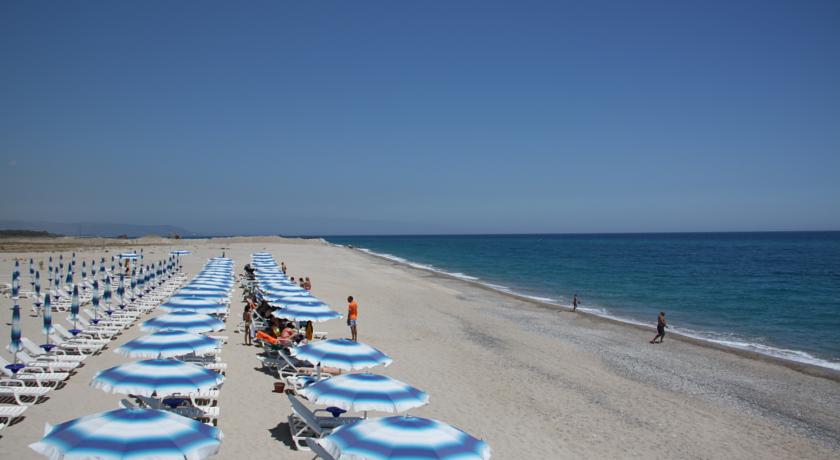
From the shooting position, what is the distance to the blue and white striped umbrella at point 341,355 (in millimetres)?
9148

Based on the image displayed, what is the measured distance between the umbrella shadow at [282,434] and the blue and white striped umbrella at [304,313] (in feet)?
16.2

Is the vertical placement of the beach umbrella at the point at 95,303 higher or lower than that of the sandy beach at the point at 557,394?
higher

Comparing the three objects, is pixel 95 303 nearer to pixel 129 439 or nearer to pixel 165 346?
pixel 165 346

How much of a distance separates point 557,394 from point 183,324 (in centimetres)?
820

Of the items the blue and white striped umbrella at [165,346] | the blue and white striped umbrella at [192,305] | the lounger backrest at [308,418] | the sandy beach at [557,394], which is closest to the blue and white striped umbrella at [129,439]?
the lounger backrest at [308,418]

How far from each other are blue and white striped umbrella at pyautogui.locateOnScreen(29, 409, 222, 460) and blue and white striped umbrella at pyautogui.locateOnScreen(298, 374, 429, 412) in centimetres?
174

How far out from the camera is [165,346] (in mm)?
9344

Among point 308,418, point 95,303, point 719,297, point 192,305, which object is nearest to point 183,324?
point 192,305

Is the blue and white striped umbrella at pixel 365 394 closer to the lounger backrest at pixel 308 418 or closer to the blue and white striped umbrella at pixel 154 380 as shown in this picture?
the lounger backrest at pixel 308 418

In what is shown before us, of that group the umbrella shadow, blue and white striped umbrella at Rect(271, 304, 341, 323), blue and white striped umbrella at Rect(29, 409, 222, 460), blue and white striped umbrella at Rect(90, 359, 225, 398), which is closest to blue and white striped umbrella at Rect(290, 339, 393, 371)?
the umbrella shadow

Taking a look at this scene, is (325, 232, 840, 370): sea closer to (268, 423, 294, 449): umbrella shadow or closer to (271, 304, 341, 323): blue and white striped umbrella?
(271, 304, 341, 323): blue and white striped umbrella

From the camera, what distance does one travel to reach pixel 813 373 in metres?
16.3

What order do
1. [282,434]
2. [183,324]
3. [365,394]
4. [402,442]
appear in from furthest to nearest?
[183,324] → [282,434] → [365,394] → [402,442]

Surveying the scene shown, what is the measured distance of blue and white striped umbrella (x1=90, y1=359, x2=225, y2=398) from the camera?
23.2 feet
